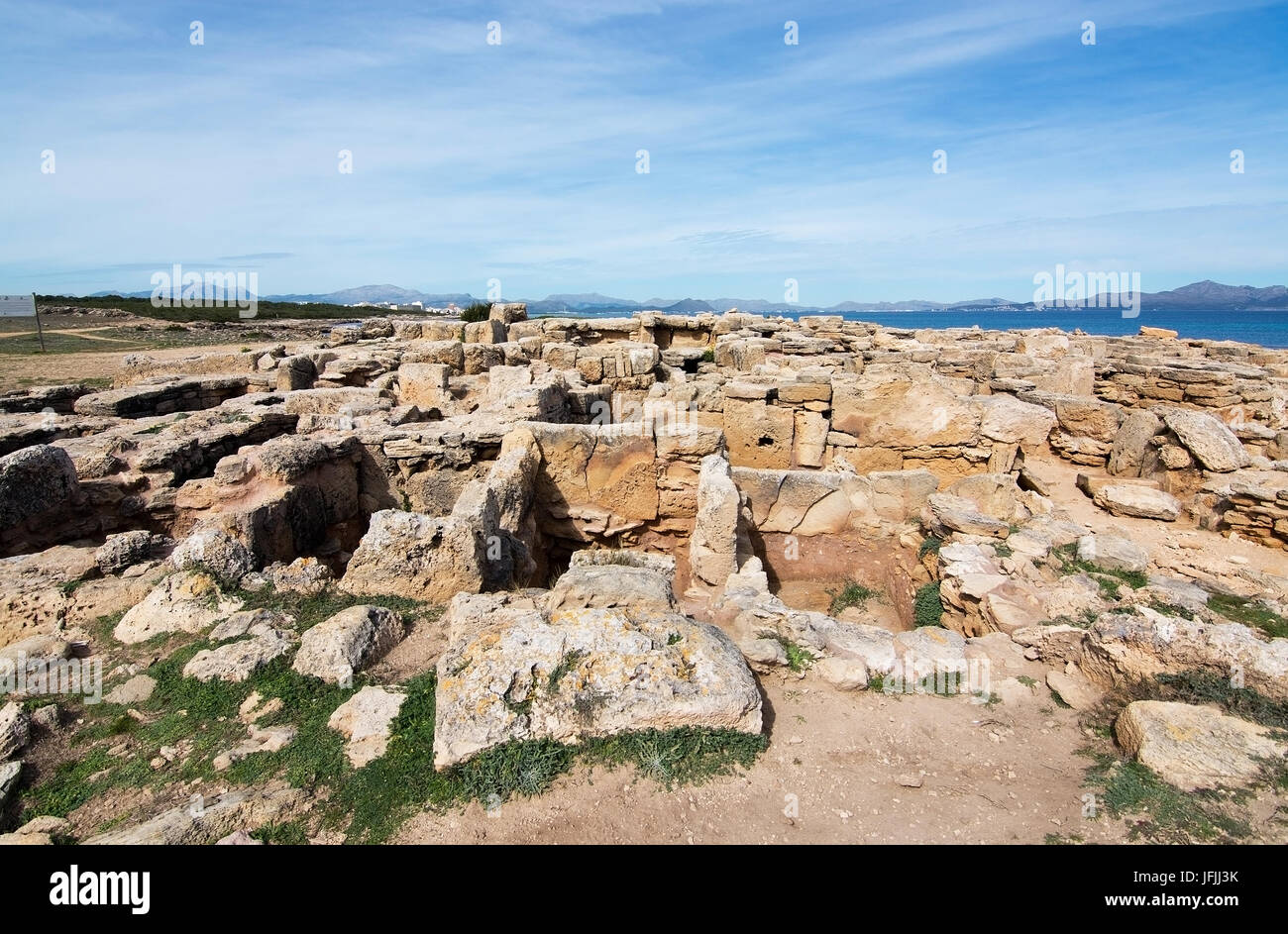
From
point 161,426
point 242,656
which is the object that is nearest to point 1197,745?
point 242,656

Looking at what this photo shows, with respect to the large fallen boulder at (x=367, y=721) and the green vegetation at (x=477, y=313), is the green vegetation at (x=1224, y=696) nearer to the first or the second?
the large fallen boulder at (x=367, y=721)

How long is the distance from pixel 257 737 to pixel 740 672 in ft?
9.08

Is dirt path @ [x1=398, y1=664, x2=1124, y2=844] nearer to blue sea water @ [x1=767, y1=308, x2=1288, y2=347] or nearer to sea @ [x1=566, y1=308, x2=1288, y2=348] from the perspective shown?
sea @ [x1=566, y1=308, x2=1288, y2=348]

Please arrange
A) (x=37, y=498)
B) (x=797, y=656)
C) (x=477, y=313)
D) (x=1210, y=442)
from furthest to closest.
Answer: (x=477, y=313), (x=1210, y=442), (x=37, y=498), (x=797, y=656)

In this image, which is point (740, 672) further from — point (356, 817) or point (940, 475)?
point (940, 475)

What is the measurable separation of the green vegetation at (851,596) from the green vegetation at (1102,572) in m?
1.96

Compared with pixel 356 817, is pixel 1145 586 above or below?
above

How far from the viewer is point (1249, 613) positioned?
5.39 m

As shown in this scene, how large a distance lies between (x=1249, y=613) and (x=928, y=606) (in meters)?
2.55

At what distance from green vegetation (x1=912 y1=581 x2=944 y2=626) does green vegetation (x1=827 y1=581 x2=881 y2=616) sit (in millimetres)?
632

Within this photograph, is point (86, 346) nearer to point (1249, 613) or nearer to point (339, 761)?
point (339, 761)

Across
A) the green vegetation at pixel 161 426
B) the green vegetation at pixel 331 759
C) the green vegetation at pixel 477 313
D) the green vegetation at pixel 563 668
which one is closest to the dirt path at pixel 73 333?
the green vegetation at pixel 477 313

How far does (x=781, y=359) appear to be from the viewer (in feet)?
A: 43.0
